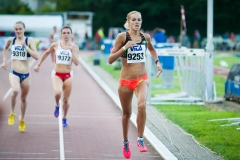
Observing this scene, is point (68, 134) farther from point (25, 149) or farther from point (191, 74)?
point (191, 74)

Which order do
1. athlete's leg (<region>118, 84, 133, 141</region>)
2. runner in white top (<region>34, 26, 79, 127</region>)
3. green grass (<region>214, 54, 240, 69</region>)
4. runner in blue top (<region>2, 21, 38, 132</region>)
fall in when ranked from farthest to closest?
green grass (<region>214, 54, 240, 69</region>) < runner in white top (<region>34, 26, 79, 127</region>) < runner in blue top (<region>2, 21, 38, 132</region>) < athlete's leg (<region>118, 84, 133, 141</region>)

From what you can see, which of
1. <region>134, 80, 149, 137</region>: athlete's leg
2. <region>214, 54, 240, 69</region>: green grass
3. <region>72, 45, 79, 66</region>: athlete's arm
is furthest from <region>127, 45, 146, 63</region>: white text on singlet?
<region>214, 54, 240, 69</region>: green grass

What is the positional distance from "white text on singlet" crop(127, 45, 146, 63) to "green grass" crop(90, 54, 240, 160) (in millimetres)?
2036

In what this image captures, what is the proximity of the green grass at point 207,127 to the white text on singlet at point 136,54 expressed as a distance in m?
2.04

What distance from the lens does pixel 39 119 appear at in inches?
561

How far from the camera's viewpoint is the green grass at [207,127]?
10.0 m

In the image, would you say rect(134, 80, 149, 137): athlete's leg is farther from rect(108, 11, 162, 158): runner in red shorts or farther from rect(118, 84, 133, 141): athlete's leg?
rect(118, 84, 133, 141): athlete's leg

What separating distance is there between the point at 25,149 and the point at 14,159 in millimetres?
970

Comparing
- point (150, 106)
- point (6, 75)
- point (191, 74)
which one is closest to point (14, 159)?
point (150, 106)

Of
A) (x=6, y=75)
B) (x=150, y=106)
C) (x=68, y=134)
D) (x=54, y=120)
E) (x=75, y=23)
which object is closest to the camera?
(x=68, y=134)

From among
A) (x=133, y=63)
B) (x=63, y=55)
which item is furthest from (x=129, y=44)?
(x=63, y=55)

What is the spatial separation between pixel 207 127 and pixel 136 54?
401 centimetres

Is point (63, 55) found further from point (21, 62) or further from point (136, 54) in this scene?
point (136, 54)

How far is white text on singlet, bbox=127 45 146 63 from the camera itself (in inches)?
351
